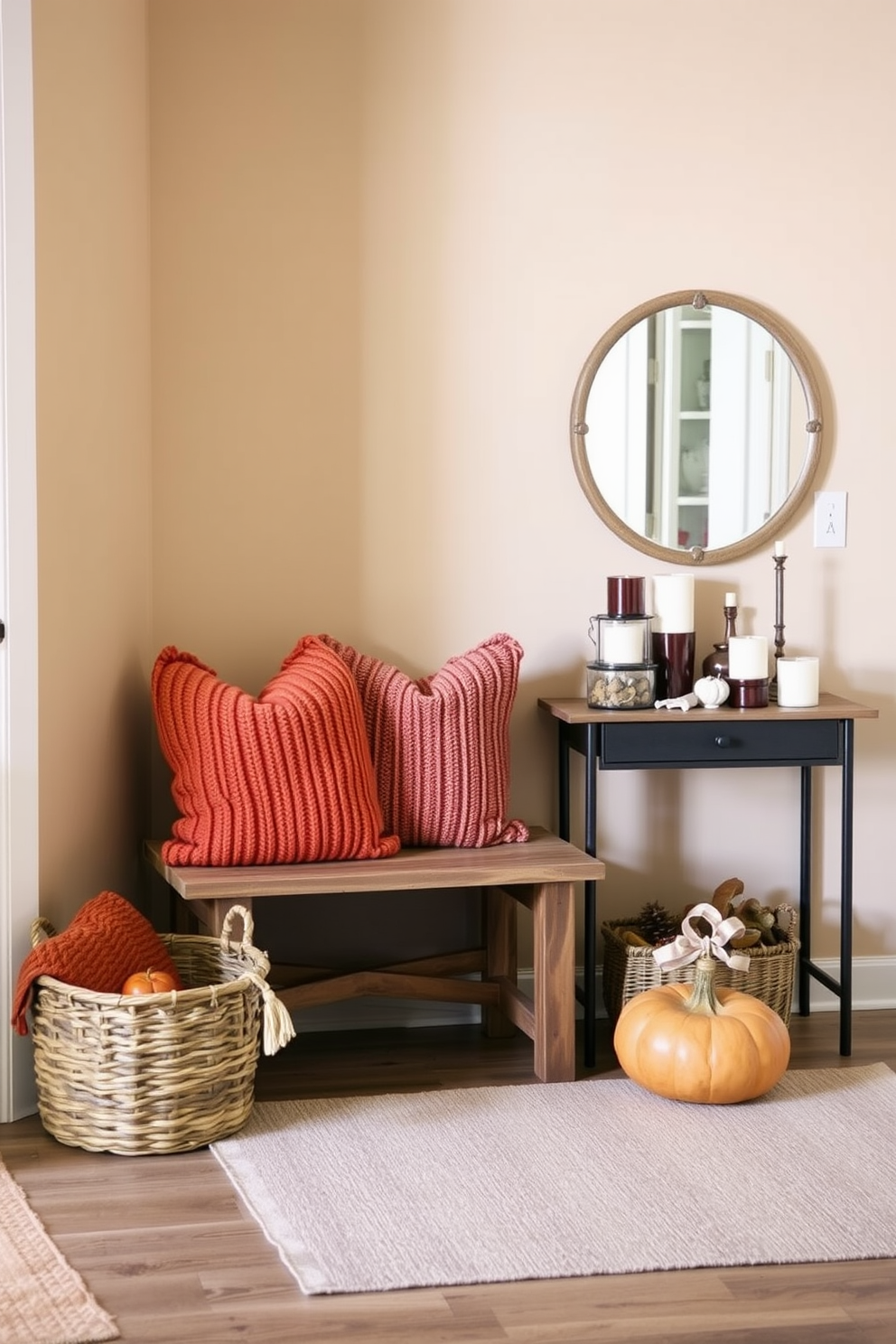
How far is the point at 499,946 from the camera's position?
3039 millimetres

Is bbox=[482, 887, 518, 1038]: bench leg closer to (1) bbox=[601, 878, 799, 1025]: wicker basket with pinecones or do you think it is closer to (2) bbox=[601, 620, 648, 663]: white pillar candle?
(1) bbox=[601, 878, 799, 1025]: wicker basket with pinecones

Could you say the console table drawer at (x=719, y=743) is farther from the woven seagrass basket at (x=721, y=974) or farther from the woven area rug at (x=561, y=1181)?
the woven area rug at (x=561, y=1181)

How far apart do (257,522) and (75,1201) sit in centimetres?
145

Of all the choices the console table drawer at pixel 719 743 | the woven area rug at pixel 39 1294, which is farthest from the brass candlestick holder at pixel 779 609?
the woven area rug at pixel 39 1294

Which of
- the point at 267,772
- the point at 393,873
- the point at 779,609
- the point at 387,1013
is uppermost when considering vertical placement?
the point at 779,609

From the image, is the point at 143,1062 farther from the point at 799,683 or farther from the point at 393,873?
the point at 799,683

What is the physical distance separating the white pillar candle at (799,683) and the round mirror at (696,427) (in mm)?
344

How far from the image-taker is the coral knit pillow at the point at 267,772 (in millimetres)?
2646

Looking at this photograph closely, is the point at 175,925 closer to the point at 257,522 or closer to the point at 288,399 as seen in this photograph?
the point at 257,522

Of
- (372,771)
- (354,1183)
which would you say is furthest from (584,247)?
(354,1183)

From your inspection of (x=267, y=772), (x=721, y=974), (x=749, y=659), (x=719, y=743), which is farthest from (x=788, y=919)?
(x=267, y=772)

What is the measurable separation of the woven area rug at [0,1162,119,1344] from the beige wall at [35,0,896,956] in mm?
944

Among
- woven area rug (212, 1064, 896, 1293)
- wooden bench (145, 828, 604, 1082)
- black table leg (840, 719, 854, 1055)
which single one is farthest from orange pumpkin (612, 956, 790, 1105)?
black table leg (840, 719, 854, 1055)

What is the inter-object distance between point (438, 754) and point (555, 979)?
49 cm
